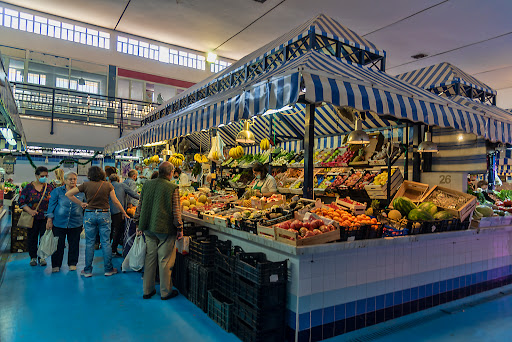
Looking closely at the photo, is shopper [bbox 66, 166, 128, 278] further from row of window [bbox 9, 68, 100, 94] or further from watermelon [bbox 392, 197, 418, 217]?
row of window [bbox 9, 68, 100, 94]

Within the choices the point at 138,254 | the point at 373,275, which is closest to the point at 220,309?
the point at 373,275

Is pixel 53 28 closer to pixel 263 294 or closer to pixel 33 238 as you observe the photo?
pixel 33 238

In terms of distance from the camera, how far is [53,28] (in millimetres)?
15891

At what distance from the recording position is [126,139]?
1072cm

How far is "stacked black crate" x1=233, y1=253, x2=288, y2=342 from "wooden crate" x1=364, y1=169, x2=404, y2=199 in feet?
12.9

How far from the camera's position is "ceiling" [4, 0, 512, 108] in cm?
1034

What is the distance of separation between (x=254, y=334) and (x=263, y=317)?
187 millimetres

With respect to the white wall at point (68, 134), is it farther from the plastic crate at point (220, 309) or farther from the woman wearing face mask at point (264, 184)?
the plastic crate at point (220, 309)

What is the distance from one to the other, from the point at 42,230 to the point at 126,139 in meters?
4.86

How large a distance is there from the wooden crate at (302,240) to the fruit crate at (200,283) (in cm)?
119

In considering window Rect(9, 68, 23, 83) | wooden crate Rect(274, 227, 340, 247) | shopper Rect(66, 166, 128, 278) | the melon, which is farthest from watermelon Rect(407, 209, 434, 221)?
window Rect(9, 68, 23, 83)

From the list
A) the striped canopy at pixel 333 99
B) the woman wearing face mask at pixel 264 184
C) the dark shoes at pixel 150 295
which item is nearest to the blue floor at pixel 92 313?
the dark shoes at pixel 150 295

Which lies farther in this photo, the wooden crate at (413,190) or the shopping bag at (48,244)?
the wooden crate at (413,190)

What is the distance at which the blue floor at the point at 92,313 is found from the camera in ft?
11.6
